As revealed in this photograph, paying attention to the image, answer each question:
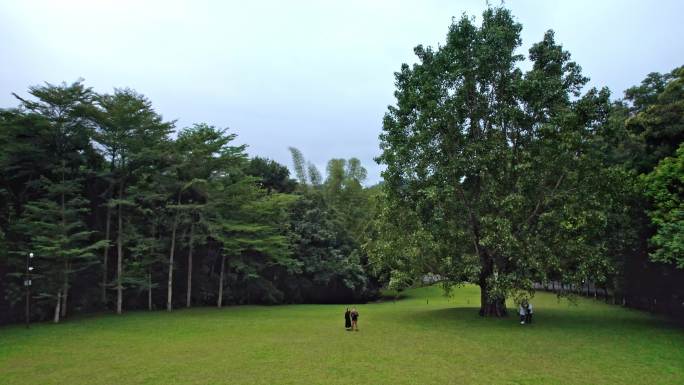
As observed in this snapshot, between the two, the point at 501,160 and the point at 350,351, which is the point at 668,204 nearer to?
the point at 501,160

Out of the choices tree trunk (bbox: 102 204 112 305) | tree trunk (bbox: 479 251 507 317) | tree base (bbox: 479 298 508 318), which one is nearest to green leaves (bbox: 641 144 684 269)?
tree trunk (bbox: 479 251 507 317)

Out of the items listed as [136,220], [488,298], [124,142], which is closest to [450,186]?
[488,298]

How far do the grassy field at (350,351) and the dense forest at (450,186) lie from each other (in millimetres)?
3252

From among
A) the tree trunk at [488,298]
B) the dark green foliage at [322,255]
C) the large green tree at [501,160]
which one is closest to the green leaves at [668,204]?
the large green tree at [501,160]

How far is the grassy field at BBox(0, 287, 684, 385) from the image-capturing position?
46.0 ft

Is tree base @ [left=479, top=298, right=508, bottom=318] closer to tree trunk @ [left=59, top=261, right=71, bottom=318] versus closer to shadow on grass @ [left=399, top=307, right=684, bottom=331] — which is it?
shadow on grass @ [left=399, top=307, right=684, bottom=331]

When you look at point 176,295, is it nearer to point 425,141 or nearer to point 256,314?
point 256,314

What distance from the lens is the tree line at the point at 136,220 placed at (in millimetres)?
→ 27531

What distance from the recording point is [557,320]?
26.5 m

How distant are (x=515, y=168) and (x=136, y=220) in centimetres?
2728

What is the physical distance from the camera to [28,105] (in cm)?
2738

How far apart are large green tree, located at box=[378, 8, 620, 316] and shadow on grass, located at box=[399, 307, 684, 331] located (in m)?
1.49

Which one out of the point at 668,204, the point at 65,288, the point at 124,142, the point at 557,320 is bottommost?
the point at 557,320

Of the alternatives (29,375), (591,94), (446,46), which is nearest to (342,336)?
(29,375)
